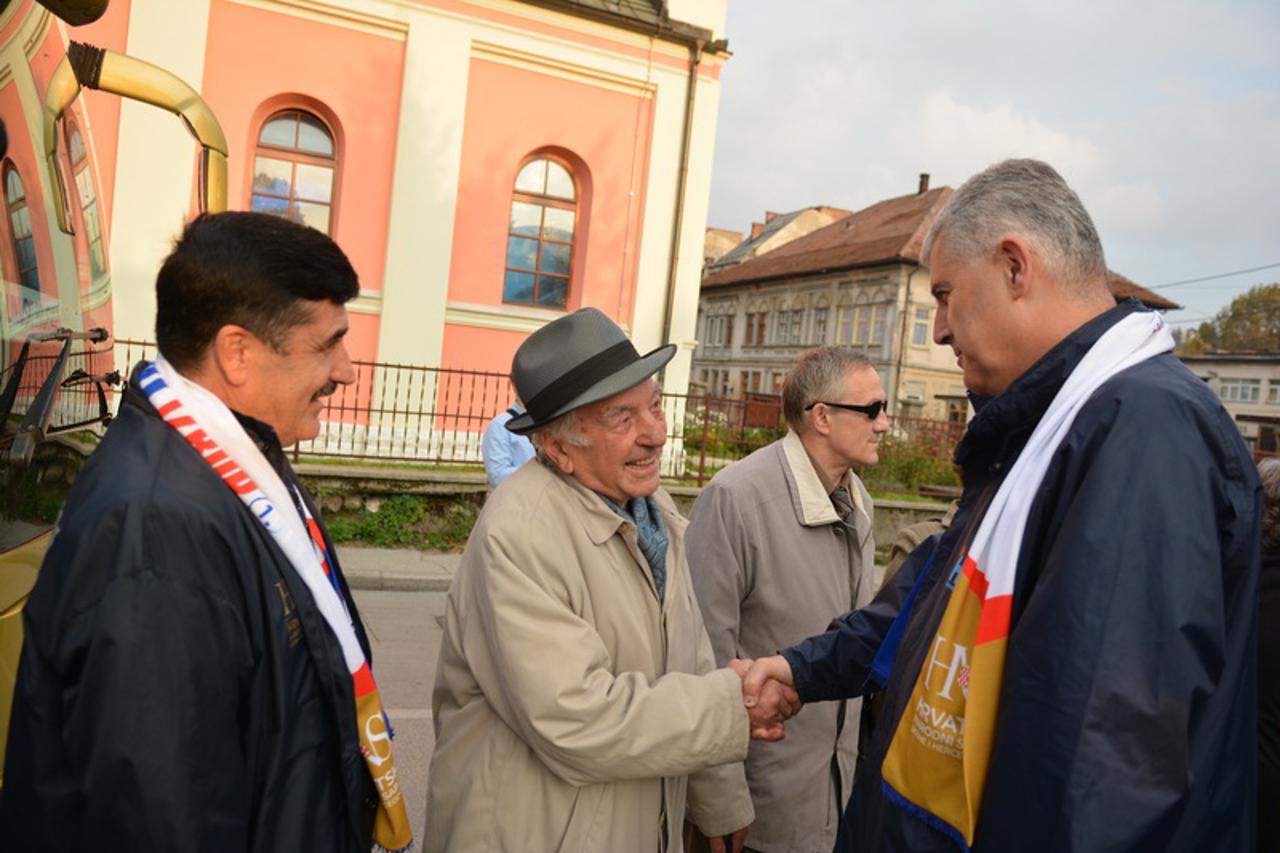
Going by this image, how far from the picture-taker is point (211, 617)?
1.50 metres

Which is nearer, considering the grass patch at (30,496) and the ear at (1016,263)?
the ear at (1016,263)

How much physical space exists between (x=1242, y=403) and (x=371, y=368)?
53751 mm

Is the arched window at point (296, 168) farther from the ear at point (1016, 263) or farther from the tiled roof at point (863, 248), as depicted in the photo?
the tiled roof at point (863, 248)

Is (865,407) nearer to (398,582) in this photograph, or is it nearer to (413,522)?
(398,582)

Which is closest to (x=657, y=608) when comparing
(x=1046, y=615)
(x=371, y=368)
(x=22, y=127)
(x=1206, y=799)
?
(x=1046, y=615)

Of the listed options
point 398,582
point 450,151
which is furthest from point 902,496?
point 450,151

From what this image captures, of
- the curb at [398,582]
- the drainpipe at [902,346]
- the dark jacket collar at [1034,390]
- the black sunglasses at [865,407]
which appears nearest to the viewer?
the dark jacket collar at [1034,390]

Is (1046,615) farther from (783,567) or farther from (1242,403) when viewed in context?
(1242,403)

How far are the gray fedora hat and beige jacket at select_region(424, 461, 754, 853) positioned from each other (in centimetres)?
18

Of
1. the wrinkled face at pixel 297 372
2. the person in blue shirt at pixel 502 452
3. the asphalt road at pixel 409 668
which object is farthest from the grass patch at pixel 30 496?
the person in blue shirt at pixel 502 452

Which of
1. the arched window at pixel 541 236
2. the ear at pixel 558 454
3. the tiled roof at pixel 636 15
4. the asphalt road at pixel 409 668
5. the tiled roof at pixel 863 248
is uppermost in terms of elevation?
the tiled roof at pixel 863 248

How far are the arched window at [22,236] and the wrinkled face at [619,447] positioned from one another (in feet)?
5.28

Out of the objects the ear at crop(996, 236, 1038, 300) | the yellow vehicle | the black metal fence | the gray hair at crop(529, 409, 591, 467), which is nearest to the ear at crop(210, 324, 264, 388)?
the gray hair at crop(529, 409, 591, 467)

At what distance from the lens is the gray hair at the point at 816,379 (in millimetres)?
3504
